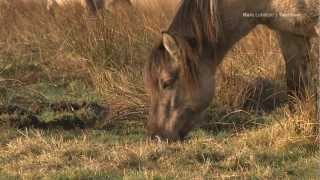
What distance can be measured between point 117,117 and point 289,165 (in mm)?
2073

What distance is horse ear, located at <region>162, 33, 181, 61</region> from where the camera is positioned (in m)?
4.66

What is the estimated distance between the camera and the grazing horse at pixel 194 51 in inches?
186

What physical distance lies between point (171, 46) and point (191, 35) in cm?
19

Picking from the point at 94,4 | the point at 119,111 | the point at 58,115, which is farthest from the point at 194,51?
the point at 94,4

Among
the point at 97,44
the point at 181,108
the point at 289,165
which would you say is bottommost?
the point at 289,165

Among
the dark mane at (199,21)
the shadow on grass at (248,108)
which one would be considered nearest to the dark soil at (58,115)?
the shadow on grass at (248,108)

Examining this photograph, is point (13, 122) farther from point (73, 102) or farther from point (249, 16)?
point (249, 16)

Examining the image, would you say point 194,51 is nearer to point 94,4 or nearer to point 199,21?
point 199,21

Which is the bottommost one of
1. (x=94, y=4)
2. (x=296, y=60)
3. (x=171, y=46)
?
(x=296, y=60)

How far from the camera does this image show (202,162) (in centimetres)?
431

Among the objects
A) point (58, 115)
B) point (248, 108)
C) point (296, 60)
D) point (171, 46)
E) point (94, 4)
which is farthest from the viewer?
point (94, 4)

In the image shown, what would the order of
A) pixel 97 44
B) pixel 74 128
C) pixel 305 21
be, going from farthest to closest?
1. pixel 97 44
2. pixel 74 128
3. pixel 305 21

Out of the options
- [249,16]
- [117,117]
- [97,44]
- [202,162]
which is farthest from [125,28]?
[202,162]

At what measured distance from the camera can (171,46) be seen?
15.4 feet
